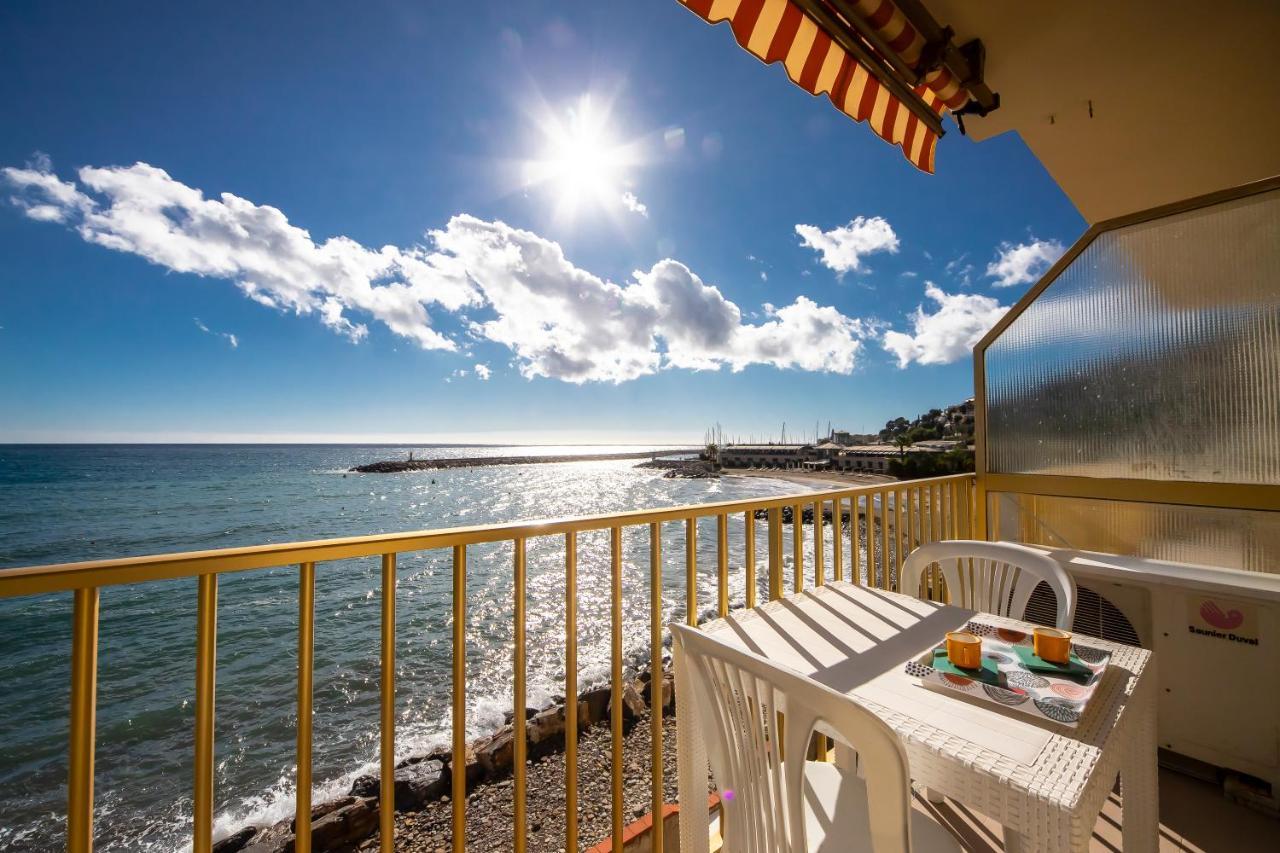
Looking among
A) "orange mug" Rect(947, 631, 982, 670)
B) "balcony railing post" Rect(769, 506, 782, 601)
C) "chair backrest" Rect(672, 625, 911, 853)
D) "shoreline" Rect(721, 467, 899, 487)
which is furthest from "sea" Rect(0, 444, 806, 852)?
"shoreline" Rect(721, 467, 899, 487)

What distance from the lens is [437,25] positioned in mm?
3885

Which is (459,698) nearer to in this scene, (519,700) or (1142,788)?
(519,700)

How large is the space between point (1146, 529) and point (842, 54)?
2.49 meters

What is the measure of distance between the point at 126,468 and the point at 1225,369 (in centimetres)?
6836

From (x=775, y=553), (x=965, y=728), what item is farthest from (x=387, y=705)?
(x=775, y=553)

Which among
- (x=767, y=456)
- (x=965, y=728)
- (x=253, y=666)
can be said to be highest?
(x=965, y=728)

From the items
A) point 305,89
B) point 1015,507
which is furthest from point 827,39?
point 305,89

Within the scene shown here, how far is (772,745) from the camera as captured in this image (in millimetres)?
784

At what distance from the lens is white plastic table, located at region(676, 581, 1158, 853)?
0.75m

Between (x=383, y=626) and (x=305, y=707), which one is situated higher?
(x=383, y=626)

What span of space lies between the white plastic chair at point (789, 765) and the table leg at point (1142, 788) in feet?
1.98

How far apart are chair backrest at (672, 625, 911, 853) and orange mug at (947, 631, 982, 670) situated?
44 centimetres

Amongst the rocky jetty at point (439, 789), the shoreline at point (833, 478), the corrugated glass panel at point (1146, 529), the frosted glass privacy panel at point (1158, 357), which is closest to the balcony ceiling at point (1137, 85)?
the frosted glass privacy panel at point (1158, 357)

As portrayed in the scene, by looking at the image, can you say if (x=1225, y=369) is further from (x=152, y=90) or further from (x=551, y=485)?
(x=551, y=485)
